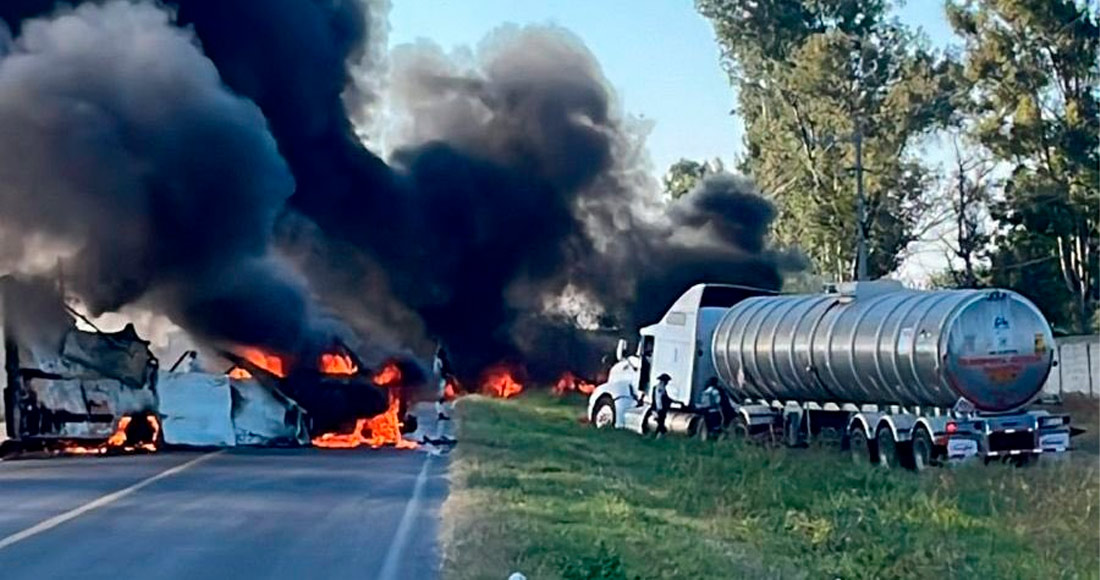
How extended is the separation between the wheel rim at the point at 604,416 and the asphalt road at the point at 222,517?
1035 centimetres

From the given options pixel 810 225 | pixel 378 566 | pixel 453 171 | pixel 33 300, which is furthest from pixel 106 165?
pixel 810 225

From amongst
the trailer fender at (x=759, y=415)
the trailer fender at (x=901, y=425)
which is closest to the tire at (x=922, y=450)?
the trailer fender at (x=901, y=425)

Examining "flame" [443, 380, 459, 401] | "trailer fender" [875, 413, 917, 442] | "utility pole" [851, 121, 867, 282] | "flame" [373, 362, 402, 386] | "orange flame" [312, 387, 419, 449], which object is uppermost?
"utility pole" [851, 121, 867, 282]

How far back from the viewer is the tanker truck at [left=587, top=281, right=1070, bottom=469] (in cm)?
2241

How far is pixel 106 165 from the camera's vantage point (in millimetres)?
32594

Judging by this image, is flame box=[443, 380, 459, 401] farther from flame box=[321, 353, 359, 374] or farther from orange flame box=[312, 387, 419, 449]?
orange flame box=[312, 387, 419, 449]

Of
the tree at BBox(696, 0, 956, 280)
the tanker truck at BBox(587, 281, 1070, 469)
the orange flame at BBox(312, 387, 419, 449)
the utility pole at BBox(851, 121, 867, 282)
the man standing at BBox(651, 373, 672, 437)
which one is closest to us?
the tanker truck at BBox(587, 281, 1070, 469)

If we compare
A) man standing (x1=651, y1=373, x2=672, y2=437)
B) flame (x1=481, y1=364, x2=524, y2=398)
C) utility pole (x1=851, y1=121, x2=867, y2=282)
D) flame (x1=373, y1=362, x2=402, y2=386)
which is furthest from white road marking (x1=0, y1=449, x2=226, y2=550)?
utility pole (x1=851, y1=121, x2=867, y2=282)

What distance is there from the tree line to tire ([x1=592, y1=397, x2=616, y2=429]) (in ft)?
50.0

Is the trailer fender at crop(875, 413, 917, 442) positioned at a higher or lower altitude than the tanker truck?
lower

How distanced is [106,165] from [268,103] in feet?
32.6

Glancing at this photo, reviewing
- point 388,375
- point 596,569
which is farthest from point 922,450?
point 388,375

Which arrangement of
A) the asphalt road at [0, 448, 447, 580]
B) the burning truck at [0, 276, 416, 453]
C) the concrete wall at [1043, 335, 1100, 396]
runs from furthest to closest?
the concrete wall at [1043, 335, 1100, 396] → the burning truck at [0, 276, 416, 453] → the asphalt road at [0, 448, 447, 580]

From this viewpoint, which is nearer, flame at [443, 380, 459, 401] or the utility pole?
flame at [443, 380, 459, 401]
